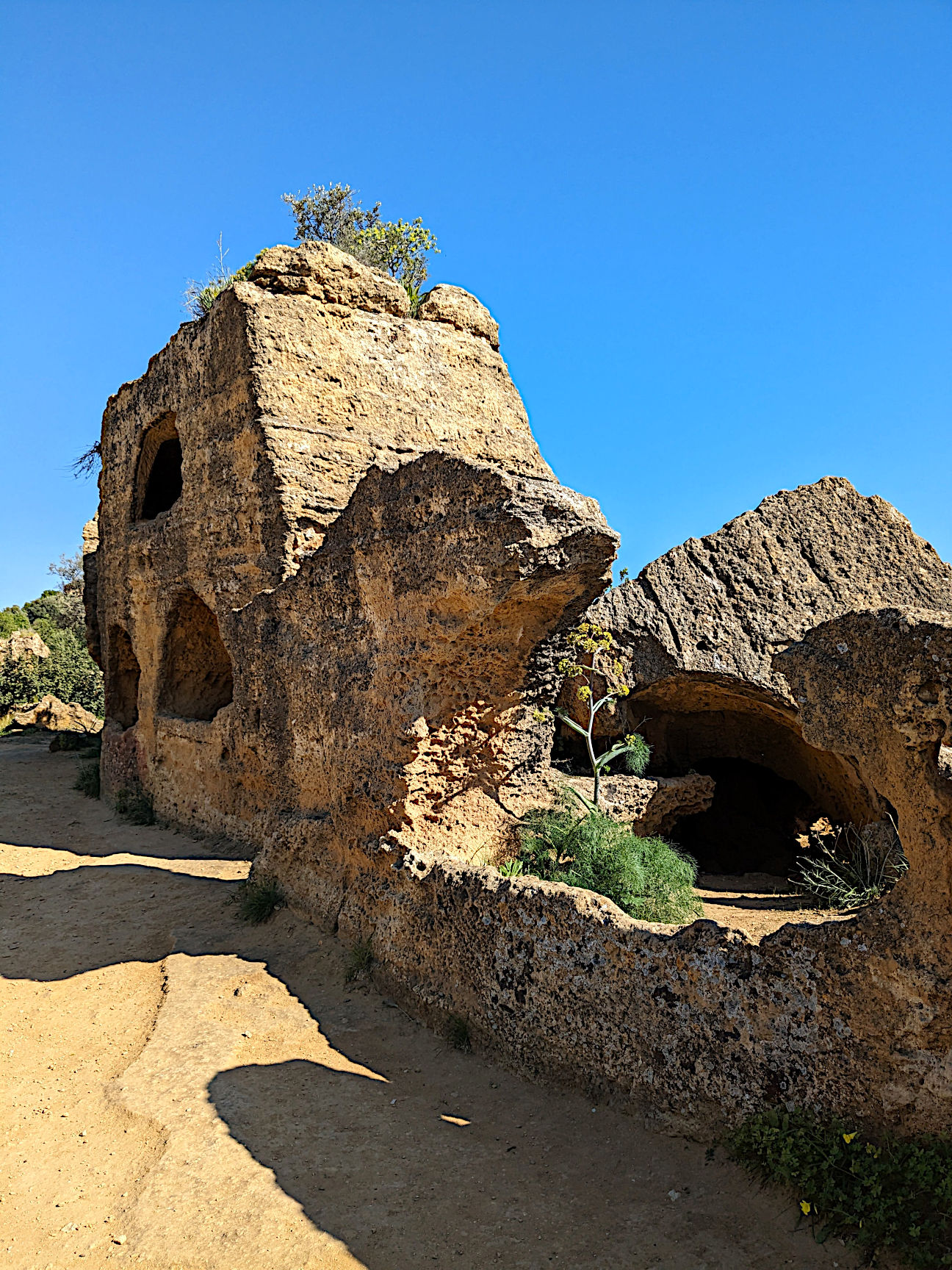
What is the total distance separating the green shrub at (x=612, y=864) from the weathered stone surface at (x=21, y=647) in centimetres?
1605

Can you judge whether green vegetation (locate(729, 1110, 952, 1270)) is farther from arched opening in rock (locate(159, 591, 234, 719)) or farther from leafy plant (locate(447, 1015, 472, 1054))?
arched opening in rock (locate(159, 591, 234, 719))

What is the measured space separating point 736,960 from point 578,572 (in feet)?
7.35

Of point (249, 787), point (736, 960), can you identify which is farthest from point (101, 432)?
point (736, 960)

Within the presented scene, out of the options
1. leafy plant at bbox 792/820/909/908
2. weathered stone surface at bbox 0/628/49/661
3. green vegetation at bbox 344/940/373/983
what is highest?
weathered stone surface at bbox 0/628/49/661

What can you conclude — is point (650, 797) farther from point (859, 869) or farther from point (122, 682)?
point (122, 682)

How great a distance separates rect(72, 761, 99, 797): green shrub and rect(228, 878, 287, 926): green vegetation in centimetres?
507

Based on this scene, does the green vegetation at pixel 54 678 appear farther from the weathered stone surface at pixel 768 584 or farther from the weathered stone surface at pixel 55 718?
the weathered stone surface at pixel 768 584

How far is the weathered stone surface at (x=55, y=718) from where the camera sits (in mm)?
16078

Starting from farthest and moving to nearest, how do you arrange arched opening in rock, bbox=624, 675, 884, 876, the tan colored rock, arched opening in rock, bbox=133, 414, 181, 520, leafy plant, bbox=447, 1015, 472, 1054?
arched opening in rock, bbox=133, 414, 181, 520 < the tan colored rock < arched opening in rock, bbox=624, 675, 884, 876 < leafy plant, bbox=447, 1015, 472, 1054

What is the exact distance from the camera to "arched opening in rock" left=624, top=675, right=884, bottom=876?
6.43 m

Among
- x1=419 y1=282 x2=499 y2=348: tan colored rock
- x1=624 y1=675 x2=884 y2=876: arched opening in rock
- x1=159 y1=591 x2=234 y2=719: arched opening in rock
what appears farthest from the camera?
x1=159 y1=591 x2=234 y2=719: arched opening in rock

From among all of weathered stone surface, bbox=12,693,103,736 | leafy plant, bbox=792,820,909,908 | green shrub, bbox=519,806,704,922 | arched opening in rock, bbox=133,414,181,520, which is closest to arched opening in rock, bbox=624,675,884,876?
leafy plant, bbox=792,820,909,908

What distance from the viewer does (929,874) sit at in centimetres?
286

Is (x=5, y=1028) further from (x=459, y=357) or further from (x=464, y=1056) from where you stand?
(x=459, y=357)
